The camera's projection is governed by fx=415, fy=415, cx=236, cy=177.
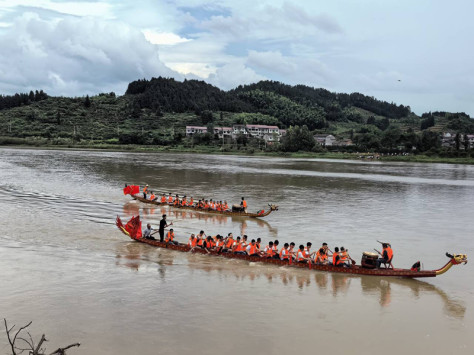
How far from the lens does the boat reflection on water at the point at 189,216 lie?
2382 centimetres

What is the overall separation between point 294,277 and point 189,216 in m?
11.7

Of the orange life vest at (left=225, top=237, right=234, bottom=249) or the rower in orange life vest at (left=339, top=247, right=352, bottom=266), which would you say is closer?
the rower in orange life vest at (left=339, top=247, right=352, bottom=266)

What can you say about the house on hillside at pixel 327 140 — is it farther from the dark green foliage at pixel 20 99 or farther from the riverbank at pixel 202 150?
the dark green foliage at pixel 20 99

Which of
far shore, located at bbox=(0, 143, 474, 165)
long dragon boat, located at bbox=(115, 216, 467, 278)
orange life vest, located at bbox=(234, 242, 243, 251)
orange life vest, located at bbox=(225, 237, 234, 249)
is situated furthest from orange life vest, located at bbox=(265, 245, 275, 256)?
far shore, located at bbox=(0, 143, 474, 165)

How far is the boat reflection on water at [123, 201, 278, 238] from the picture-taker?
2382 centimetres

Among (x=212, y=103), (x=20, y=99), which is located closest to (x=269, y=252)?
(x=212, y=103)

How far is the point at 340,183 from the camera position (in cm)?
4619

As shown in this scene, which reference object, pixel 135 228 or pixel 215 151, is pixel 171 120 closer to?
pixel 215 151

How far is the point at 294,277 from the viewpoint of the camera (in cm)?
1483

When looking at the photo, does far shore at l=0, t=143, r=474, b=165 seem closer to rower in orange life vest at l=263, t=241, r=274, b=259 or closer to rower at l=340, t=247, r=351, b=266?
rower at l=340, t=247, r=351, b=266

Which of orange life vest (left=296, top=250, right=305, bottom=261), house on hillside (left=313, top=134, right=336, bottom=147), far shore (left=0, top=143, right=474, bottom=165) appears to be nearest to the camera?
orange life vest (left=296, top=250, right=305, bottom=261)

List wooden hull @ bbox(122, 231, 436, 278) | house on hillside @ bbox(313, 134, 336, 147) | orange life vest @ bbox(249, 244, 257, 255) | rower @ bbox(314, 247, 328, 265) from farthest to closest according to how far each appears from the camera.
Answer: house on hillside @ bbox(313, 134, 336, 147) → orange life vest @ bbox(249, 244, 257, 255) → rower @ bbox(314, 247, 328, 265) → wooden hull @ bbox(122, 231, 436, 278)

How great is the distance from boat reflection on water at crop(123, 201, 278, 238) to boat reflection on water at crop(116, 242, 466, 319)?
20.3ft

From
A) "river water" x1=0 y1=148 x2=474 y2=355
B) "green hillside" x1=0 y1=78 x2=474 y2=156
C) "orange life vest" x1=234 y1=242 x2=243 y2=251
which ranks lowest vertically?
"river water" x1=0 y1=148 x2=474 y2=355
